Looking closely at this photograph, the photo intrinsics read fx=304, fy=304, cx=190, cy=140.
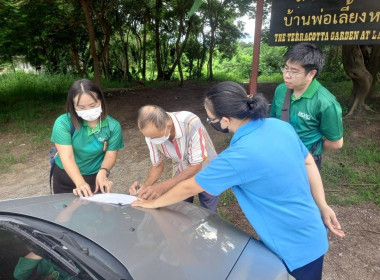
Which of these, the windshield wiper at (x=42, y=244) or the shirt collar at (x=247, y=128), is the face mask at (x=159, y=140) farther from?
the windshield wiper at (x=42, y=244)

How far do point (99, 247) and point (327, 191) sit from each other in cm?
314

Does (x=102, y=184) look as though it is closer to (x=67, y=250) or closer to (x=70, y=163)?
(x=70, y=163)

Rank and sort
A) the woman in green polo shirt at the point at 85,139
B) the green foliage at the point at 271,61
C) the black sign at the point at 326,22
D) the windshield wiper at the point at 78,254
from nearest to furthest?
the windshield wiper at the point at 78,254 < the woman in green polo shirt at the point at 85,139 < the black sign at the point at 326,22 < the green foliage at the point at 271,61

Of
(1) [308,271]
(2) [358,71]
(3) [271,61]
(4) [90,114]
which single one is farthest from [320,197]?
(3) [271,61]

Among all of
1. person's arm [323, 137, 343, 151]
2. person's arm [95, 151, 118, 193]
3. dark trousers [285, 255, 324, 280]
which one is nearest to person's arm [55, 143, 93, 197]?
person's arm [95, 151, 118, 193]

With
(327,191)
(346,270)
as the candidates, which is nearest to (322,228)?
(346,270)

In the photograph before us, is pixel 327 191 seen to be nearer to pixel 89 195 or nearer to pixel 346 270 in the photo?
pixel 346 270

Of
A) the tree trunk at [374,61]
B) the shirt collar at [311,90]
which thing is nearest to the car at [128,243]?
the shirt collar at [311,90]

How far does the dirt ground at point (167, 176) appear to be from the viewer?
102 inches

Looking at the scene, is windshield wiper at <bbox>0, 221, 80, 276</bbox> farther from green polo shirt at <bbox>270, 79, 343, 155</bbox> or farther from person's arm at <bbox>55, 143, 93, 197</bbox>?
green polo shirt at <bbox>270, 79, 343, 155</bbox>

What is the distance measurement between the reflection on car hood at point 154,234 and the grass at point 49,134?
191 cm

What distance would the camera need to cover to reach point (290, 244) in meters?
1.47

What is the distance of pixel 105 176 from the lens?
2.26m

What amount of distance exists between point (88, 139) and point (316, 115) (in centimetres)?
165
